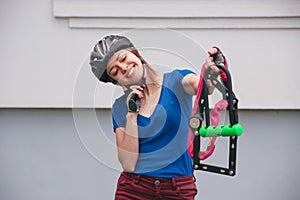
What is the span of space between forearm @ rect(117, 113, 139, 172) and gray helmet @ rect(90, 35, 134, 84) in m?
0.18

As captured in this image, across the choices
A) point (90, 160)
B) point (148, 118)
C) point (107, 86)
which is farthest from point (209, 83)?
point (90, 160)

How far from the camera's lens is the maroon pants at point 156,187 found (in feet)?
9.39

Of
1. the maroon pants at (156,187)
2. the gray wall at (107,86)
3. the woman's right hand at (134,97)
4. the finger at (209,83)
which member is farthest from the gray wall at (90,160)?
the finger at (209,83)

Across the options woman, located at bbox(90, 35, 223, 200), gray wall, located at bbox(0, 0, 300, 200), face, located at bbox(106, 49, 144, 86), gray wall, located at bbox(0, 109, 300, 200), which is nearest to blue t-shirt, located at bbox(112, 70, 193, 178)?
woman, located at bbox(90, 35, 223, 200)

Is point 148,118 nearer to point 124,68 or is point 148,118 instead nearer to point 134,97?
point 134,97

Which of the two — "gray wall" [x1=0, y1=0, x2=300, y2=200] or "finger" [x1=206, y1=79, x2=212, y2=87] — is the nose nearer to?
"finger" [x1=206, y1=79, x2=212, y2=87]

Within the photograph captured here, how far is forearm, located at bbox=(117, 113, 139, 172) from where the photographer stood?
2.82 metres

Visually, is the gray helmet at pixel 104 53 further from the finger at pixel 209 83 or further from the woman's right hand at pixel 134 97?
the finger at pixel 209 83

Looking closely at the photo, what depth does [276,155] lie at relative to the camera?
430cm

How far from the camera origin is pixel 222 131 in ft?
8.29

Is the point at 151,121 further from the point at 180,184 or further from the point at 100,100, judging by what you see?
the point at 100,100

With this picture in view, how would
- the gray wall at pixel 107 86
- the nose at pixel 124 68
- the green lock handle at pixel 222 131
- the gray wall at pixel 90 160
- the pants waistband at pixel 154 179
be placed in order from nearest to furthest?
the green lock handle at pixel 222 131 < the nose at pixel 124 68 < the pants waistband at pixel 154 179 < the gray wall at pixel 107 86 < the gray wall at pixel 90 160

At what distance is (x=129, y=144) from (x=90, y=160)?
151 centimetres

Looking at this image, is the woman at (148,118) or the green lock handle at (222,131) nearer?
the green lock handle at (222,131)
